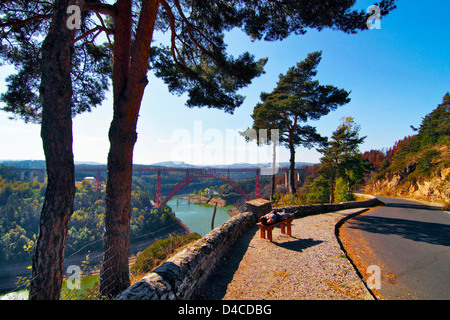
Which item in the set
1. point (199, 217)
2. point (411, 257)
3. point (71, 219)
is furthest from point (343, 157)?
point (71, 219)

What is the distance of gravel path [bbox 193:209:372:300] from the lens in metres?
2.00

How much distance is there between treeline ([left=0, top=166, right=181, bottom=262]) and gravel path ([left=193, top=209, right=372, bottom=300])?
856 inches

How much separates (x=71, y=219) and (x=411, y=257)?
4088cm

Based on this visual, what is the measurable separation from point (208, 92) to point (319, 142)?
8.07 metres

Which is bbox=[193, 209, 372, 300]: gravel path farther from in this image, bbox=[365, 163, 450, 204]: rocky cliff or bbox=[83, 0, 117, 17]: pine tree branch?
bbox=[365, 163, 450, 204]: rocky cliff

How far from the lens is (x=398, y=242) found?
3.92m

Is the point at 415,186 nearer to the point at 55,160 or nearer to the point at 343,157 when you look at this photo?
the point at 343,157

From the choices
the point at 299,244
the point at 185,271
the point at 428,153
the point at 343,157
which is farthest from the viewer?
the point at 428,153

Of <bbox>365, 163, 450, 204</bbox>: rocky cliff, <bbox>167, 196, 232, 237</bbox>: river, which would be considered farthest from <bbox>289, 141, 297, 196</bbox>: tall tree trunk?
<bbox>167, 196, 232, 237</bbox>: river

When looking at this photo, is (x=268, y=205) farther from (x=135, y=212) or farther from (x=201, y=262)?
(x=135, y=212)

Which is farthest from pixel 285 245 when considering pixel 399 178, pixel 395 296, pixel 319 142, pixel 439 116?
pixel 439 116

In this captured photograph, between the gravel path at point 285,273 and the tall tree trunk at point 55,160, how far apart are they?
1.38 meters

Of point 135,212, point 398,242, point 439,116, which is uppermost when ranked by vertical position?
point 439,116

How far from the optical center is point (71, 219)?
102ft
